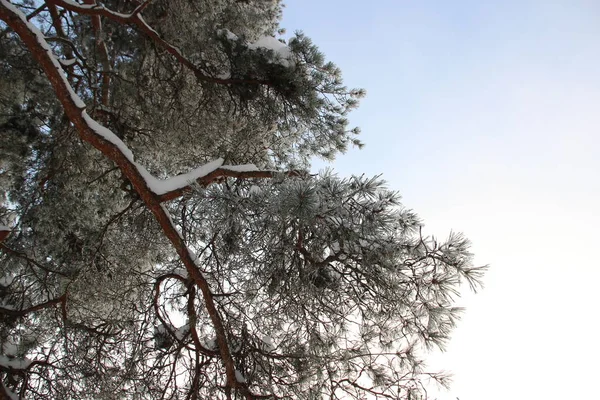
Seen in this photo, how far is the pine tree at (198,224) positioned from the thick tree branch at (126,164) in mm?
11

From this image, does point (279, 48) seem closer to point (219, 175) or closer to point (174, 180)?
point (219, 175)

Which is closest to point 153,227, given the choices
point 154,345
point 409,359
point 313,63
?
point 154,345

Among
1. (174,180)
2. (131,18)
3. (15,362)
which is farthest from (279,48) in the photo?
(15,362)

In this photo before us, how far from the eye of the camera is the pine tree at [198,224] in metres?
2.72

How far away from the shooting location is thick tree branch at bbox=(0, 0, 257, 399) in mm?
3064

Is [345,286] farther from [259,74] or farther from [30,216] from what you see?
[30,216]

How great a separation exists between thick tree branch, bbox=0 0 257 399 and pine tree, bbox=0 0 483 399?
0.01 metres

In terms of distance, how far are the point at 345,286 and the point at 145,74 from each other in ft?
14.3

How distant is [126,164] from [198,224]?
67 centimetres

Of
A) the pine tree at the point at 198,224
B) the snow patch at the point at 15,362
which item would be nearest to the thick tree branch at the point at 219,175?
the pine tree at the point at 198,224

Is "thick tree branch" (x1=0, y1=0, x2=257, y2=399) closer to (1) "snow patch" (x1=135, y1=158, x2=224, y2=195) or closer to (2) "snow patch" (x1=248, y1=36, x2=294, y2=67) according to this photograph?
(1) "snow patch" (x1=135, y1=158, x2=224, y2=195)

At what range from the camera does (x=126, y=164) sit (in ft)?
10.1

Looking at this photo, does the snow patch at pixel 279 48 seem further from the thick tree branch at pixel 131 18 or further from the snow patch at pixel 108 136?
the snow patch at pixel 108 136

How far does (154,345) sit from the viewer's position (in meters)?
3.83
